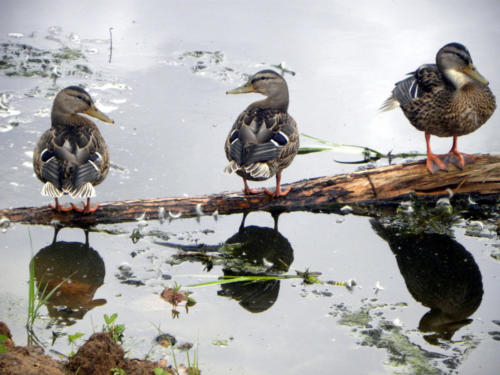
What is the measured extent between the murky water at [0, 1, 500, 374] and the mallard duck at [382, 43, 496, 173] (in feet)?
2.02

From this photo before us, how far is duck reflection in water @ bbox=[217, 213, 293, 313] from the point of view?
14.4 ft

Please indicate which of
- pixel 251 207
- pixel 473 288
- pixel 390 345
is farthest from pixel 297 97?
pixel 390 345

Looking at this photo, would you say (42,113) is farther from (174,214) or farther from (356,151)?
(356,151)

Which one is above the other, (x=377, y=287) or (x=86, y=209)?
(x=86, y=209)

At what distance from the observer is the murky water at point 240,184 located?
3984mm

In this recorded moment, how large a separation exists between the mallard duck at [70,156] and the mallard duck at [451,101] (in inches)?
102

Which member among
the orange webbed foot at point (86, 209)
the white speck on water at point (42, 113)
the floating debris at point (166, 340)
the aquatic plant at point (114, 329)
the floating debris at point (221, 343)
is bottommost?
the floating debris at point (221, 343)

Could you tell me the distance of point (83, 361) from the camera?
317 centimetres

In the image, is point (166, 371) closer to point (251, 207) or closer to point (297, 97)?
point (251, 207)

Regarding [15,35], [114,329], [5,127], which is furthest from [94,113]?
[15,35]

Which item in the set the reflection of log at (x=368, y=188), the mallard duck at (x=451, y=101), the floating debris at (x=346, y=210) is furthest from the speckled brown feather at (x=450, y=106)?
the floating debris at (x=346, y=210)

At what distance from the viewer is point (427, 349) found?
3.89 metres

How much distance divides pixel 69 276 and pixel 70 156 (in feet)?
3.10

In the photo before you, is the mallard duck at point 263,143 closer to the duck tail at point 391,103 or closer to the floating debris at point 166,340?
the duck tail at point 391,103
